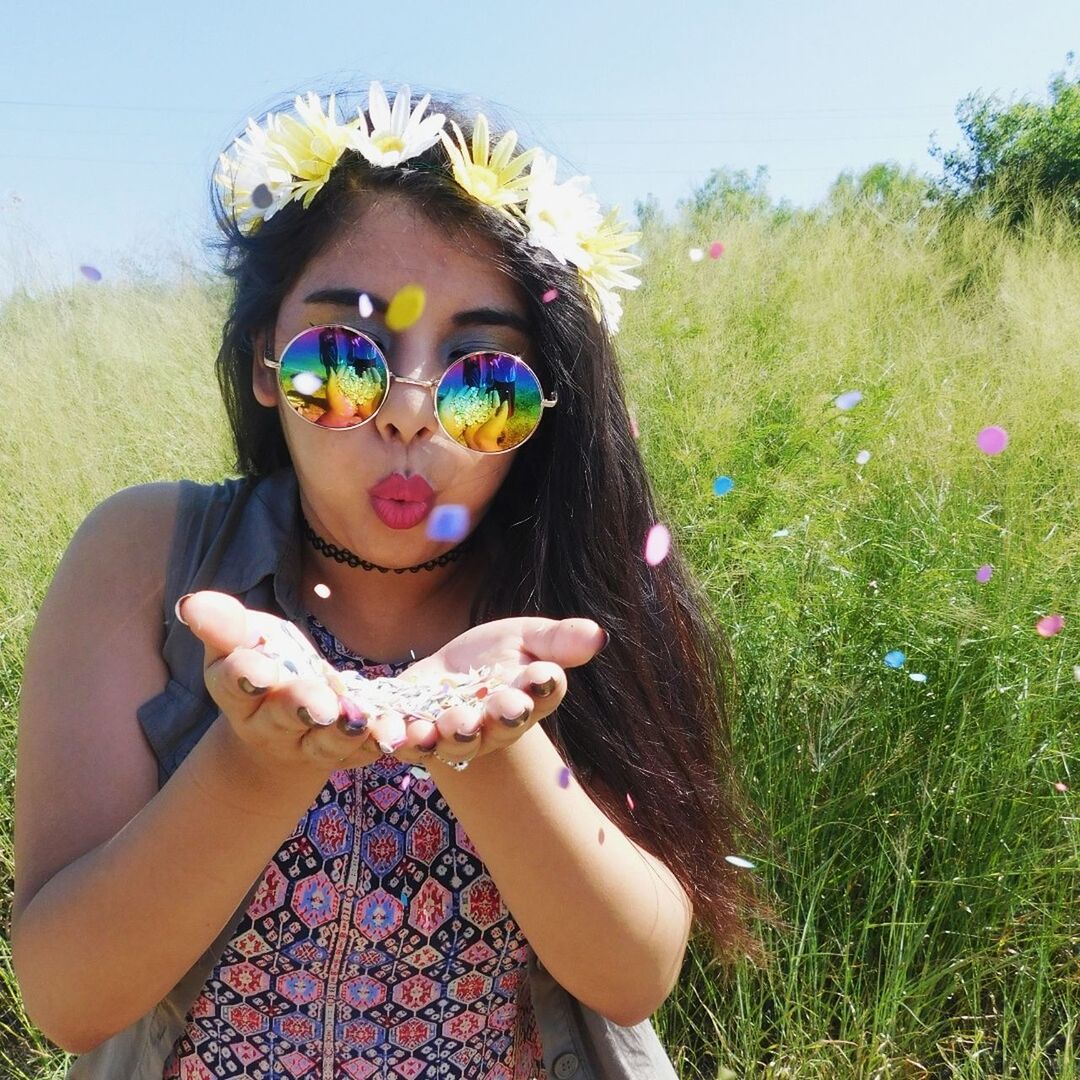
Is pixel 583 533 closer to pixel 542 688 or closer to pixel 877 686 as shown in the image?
pixel 542 688

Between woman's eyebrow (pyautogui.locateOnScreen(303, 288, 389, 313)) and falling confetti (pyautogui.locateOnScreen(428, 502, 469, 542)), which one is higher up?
woman's eyebrow (pyautogui.locateOnScreen(303, 288, 389, 313))

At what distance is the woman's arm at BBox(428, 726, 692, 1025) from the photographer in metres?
0.93

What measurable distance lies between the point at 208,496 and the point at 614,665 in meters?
0.58

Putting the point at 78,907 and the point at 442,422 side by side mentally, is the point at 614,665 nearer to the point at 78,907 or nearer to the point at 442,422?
the point at 442,422

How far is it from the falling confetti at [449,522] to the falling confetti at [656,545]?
1.00ft

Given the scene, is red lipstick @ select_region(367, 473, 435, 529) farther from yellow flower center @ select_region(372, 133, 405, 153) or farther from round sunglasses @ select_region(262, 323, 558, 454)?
yellow flower center @ select_region(372, 133, 405, 153)

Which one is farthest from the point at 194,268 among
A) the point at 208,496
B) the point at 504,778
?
the point at 504,778

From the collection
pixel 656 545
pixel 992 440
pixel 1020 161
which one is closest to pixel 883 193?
pixel 1020 161

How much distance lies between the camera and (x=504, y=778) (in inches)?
36.3

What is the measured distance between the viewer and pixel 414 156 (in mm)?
1201

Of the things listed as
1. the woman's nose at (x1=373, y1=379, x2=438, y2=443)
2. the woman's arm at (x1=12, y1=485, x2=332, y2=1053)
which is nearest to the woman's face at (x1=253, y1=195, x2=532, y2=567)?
the woman's nose at (x1=373, y1=379, x2=438, y2=443)

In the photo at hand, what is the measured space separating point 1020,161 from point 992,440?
15.8ft

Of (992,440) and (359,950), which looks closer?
(359,950)

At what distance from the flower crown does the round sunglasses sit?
200 mm
